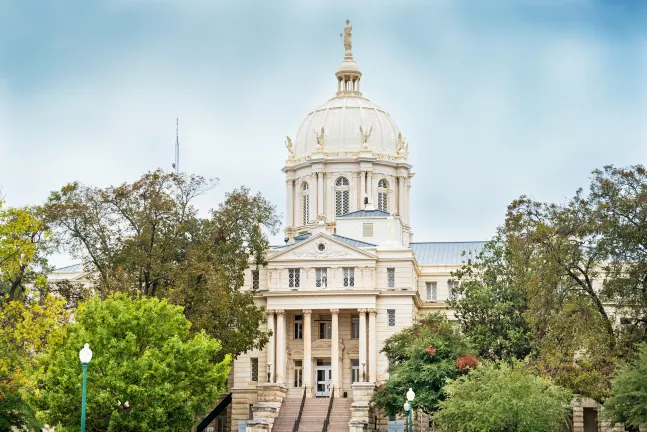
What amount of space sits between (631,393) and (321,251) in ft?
122

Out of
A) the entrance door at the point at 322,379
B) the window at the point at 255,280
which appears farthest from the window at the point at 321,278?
the entrance door at the point at 322,379

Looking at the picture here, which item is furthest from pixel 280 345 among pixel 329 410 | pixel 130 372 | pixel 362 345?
pixel 130 372

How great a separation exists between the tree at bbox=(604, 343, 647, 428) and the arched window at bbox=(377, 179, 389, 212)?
153 ft

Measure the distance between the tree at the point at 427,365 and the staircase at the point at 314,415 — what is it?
4030 mm

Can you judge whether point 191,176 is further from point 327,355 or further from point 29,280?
point 327,355

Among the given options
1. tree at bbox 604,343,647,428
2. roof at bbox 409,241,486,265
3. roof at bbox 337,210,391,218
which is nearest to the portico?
roof at bbox 337,210,391,218

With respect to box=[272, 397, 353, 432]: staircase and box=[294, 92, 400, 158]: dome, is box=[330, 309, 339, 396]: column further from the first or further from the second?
box=[294, 92, 400, 158]: dome

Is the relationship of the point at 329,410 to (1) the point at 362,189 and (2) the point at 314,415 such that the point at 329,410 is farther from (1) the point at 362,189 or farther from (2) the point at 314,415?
(1) the point at 362,189

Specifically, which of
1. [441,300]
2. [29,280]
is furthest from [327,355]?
[29,280]

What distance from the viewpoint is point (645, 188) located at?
61.2m

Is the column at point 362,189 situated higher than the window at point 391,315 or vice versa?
the column at point 362,189

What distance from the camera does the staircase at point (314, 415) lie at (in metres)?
80.9

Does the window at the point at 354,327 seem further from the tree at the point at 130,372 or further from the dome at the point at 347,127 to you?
the tree at the point at 130,372

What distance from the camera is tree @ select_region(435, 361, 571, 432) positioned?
2301 inches
